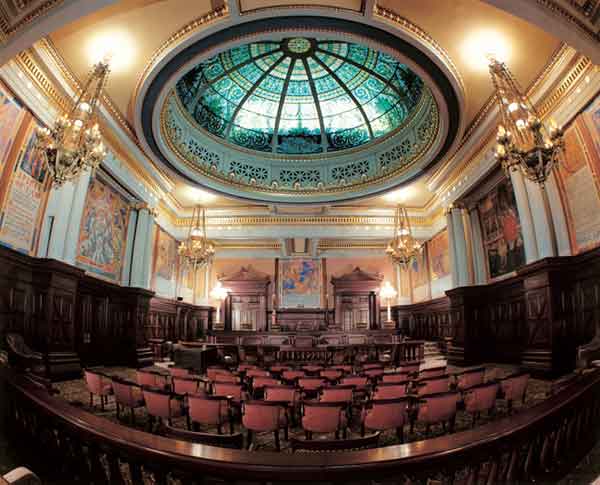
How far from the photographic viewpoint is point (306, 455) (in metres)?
1.79

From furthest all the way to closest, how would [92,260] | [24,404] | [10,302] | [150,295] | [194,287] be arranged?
[194,287], [150,295], [92,260], [10,302], [24,404]

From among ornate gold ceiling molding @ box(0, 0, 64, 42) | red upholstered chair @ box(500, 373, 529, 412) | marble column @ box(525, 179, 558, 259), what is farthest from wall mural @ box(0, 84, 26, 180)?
marble column @ box(525, 179, 558, 259)

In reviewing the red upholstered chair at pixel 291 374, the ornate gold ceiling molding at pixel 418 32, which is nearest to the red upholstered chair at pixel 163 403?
the red upholstered chair at pixel 291 374

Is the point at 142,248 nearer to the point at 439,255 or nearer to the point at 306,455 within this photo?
the point at 306,455

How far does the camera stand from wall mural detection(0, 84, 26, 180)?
6934 millimetres

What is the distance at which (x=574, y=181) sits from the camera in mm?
8000

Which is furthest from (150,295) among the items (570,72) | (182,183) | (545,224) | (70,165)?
(570,72)

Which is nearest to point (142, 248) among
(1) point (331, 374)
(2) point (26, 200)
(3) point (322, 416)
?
(2) point (26, 200)

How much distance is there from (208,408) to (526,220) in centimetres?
923

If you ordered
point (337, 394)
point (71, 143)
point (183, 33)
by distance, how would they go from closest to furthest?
1. point (337, 394)
2. point (71, 143)
3. point (183, 33)

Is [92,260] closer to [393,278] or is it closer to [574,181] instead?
[574,181]

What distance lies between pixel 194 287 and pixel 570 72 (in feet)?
59.7

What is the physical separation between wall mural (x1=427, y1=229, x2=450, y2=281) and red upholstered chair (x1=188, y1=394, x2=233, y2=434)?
14.0m

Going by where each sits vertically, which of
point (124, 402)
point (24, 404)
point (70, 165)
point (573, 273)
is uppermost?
point (70, 165)
